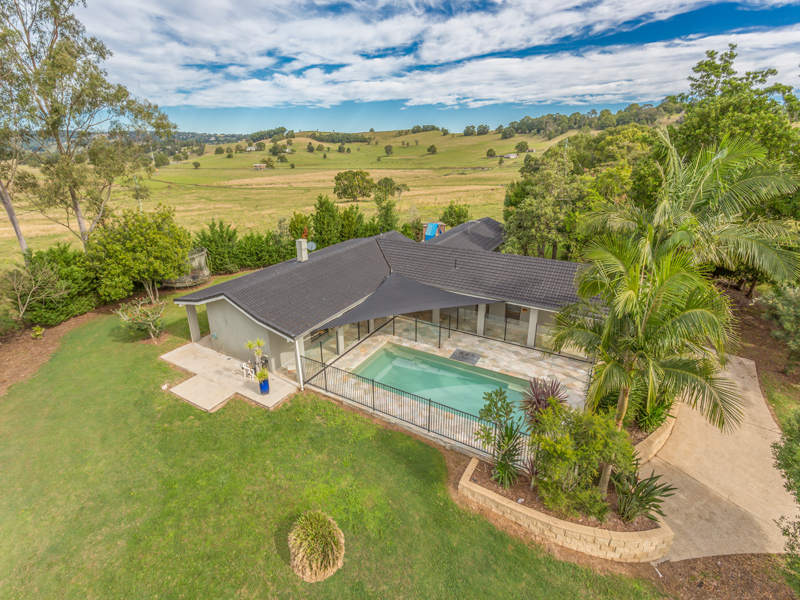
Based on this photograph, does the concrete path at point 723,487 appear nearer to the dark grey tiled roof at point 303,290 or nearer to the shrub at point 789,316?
the shrub at point 789,316

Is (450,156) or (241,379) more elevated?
(450,156)

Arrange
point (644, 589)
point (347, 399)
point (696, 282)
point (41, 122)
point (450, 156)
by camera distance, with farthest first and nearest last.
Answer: point (450, 156)
point (41, 122)
point (347, 399)
point (644, 589)
point (696, 282)

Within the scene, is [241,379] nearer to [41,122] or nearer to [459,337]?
[459,337]

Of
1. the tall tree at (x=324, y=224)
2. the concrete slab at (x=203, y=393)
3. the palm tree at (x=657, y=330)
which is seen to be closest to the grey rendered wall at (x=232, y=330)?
the concrete slab at (x=203, y=393)

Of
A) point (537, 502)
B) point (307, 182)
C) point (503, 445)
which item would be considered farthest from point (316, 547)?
point (307, 182)

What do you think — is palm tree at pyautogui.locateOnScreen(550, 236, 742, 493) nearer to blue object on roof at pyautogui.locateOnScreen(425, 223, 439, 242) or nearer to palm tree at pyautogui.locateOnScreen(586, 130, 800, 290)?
palm tree at pyautogui.locateOnScreen(586, 130, 800, 290)

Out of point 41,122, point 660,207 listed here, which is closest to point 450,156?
point 41,122
